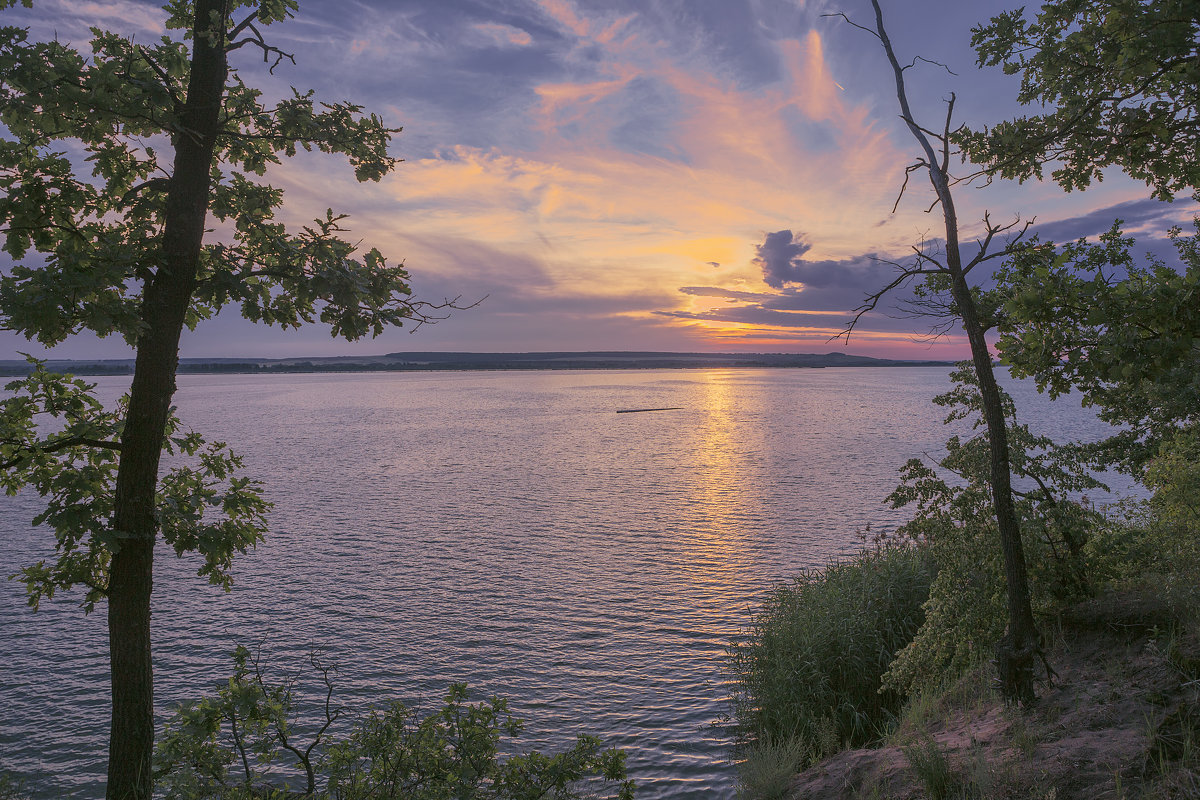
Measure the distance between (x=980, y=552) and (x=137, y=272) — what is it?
12.4m

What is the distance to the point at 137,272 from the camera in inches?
298

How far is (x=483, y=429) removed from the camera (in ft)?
246

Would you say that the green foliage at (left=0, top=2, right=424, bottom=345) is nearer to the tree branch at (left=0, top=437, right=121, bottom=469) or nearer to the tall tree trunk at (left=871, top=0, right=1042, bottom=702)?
the tree branch at (left=0, top=437, right=121, bottom=469)

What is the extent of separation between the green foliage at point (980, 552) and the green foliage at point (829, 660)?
1263mm

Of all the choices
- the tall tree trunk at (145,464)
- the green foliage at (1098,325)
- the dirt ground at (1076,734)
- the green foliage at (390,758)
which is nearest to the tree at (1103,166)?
the green foliage at (1098,325)

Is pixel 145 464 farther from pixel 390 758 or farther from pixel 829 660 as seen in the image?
pixel 829 660

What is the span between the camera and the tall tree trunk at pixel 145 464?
24.6 feet

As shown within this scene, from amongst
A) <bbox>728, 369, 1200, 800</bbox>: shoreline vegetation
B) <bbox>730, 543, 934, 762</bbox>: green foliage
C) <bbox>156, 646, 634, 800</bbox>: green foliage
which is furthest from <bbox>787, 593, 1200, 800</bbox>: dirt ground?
<bbox>156, 646, 634, 800</bbox>: green foliage

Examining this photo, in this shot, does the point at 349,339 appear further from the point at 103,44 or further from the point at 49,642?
the point at 49,642

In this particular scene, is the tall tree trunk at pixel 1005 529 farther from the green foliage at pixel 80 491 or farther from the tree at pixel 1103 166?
the green foliage at pixel 80 491

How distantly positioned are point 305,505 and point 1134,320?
3568 cm

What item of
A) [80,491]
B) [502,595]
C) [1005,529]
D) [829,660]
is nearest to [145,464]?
[80,491]

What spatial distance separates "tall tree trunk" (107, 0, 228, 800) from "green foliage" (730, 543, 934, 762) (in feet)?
29.9

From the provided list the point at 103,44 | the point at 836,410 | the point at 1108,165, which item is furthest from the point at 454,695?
the point at 836,410
